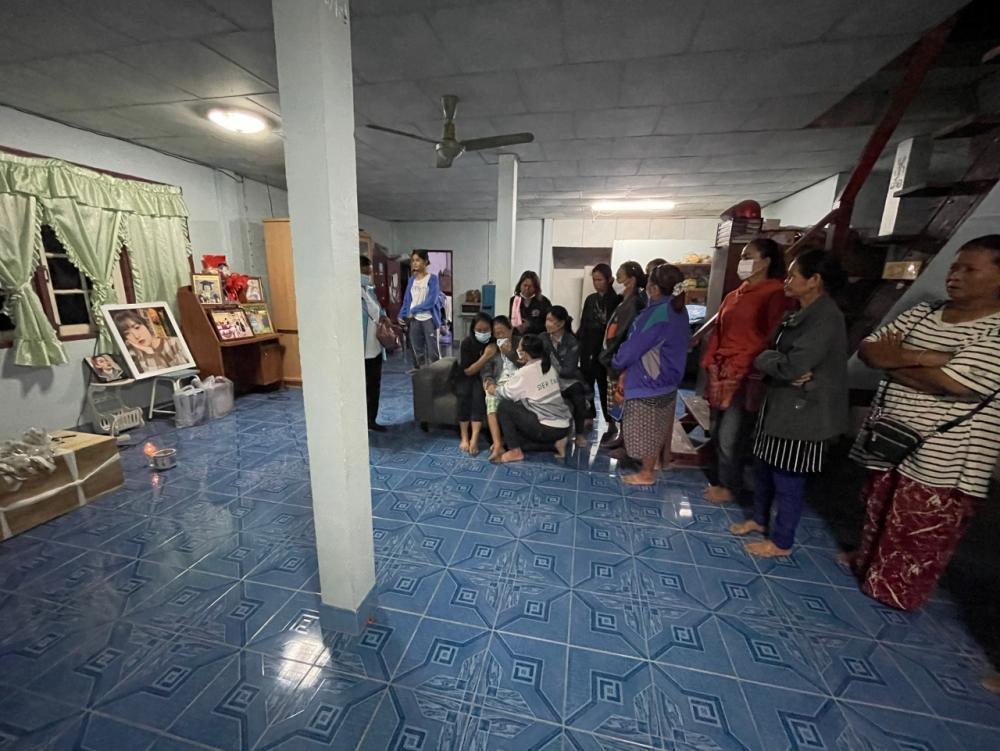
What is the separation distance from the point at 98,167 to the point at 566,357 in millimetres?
4380

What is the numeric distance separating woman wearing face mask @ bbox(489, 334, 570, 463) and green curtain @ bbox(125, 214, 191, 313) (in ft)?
11.6

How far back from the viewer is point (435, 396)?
11.3 ft

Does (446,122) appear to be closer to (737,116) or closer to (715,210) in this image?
(737,116)

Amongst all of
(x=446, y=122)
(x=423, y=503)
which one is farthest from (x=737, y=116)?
(x=423, y=503)

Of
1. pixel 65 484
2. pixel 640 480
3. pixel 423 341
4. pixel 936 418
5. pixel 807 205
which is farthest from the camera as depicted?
pixel 807 205

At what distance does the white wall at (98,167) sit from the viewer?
302 cm

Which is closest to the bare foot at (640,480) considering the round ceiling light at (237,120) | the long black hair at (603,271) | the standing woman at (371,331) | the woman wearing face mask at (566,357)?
the woman wearing face mask at (566,357)

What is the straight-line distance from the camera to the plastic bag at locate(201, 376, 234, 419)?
377cm

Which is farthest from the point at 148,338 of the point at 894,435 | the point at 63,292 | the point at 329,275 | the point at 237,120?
the point at 894,435

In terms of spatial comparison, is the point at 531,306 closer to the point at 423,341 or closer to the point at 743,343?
the point at 423,341

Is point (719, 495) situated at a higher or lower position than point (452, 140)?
lower

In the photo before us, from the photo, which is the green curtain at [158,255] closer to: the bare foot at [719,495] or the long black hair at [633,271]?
the long black hair at [633,271]

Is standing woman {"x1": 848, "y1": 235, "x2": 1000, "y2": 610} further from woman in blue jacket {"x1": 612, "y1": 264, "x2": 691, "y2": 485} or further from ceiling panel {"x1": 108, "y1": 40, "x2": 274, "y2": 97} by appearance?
ceiling panel {"x1": 108, "y1": 40, "x2": 274, "y2": 97}

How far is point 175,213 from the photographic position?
4.03m
